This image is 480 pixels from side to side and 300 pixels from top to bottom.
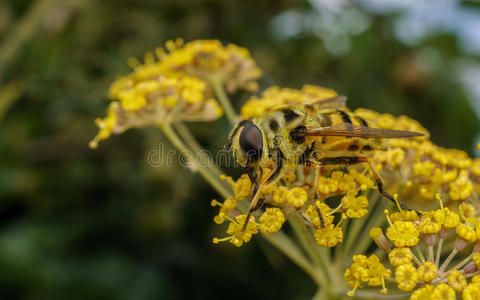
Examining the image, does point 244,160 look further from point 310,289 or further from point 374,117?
point 310,289

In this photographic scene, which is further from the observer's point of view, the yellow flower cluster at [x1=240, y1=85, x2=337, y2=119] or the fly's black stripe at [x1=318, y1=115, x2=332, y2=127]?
the yellow flower cluster at [x1=240, y1=85, x2=337, y2=119]

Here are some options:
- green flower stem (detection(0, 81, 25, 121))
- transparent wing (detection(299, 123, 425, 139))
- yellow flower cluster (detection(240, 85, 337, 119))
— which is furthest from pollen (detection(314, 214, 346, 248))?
green flower stem (detection(0, 81, 25, 121))

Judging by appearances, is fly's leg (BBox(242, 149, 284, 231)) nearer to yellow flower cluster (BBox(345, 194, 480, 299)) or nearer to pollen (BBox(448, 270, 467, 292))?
yellow flower cluster (BBox(345, 194, 480, 299))

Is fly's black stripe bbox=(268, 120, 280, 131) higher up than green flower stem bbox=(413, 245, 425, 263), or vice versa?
fly's black stripe bbox=(268, 120, 280, 131)

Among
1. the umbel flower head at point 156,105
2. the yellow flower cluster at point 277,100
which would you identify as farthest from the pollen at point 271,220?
the umbel flower head at point 156,105

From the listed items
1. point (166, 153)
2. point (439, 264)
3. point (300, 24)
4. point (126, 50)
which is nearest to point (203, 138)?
point (166, 153)

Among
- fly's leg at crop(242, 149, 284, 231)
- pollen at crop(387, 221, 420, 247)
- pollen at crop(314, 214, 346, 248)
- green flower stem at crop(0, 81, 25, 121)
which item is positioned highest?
green flower stem at crop(0, 81, 25, 121)

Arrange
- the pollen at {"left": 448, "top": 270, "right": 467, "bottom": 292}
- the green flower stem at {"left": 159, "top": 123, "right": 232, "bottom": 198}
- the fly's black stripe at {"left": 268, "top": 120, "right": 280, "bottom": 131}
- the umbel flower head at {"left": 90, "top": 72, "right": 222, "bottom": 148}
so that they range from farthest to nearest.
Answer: the umbel flower head at {"left": 90, "top": 72, "right": 222, "bottom": 148}
the green flower stem at {"left": 159, "top": 123, "right": 232, "bottom": 198}
the fly's black stripe at {"left": 268, "top": 120, "right": 280, "bottom": 131}
the pollen at {"left": 448, "top": 270, "right": 467, "bottom": 292}

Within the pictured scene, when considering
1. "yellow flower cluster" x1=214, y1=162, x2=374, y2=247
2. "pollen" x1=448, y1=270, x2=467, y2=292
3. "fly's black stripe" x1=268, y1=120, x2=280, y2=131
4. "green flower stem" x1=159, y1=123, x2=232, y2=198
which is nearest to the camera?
"pollen" x1=448, y1=270, x2=467, y2=292

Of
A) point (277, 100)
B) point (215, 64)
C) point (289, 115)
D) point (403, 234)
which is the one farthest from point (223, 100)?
point (403, 234)
